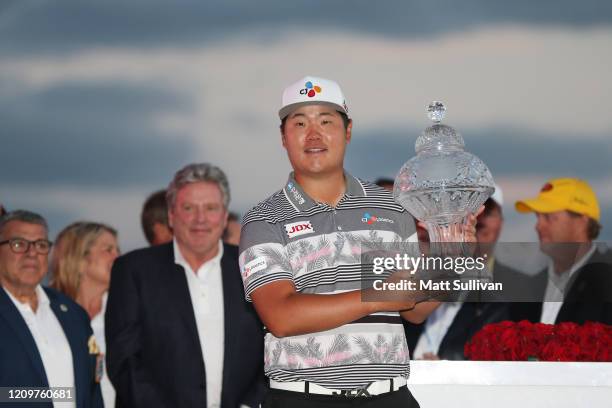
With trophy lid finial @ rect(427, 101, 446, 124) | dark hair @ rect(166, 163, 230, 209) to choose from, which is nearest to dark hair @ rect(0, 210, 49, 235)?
dark hair @ rect(166, 163, 230, 209)

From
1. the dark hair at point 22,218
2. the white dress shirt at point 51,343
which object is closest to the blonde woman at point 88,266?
the dark hair at point 22,218

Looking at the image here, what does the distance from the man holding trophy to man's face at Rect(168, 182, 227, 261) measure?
5.69 ft

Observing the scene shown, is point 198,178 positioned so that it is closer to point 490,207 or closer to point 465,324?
point 465,324

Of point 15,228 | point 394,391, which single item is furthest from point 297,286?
point 15,228

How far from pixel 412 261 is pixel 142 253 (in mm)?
2260

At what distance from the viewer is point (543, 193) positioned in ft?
19.9

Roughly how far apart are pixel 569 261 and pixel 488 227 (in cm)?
117

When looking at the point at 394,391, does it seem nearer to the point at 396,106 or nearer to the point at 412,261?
the point at 412,261

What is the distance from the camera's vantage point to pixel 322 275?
3.29 meters

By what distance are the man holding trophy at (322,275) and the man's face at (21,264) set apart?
6.71 ft

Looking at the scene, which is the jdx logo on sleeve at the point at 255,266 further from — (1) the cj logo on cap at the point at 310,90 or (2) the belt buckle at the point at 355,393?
(1) the cj logo on cap at the point at 310,90

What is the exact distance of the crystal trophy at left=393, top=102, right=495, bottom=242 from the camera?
3486 millimetres

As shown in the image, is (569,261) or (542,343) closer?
(542,343)

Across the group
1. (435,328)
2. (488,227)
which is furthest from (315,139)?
(488,227)
